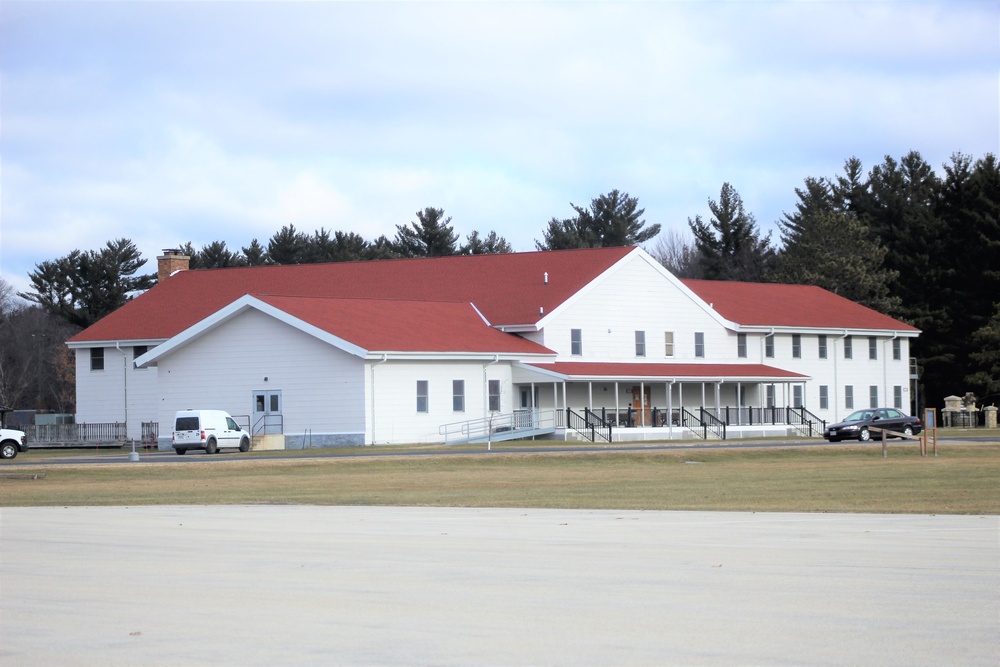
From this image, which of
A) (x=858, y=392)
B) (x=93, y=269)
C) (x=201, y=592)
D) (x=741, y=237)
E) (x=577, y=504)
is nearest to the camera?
(x=201, y=592)

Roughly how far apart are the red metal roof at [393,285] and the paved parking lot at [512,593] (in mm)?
41800

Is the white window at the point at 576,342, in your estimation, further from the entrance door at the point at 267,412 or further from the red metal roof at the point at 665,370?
the entrance door at the point at 267,412

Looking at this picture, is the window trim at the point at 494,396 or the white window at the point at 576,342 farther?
the white window at the point at 576,342

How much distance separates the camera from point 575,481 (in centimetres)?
3275

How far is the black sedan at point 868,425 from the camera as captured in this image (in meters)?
54.0

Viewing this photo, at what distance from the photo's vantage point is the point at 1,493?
31.8 m

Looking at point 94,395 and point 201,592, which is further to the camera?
point 94,395

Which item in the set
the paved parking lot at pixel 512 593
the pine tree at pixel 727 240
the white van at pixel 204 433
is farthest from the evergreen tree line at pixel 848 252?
the paved parking lot at pixel 512 593

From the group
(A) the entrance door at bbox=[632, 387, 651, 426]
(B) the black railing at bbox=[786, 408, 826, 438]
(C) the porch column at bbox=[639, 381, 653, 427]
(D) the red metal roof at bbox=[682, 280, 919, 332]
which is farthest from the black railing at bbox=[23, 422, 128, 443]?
(B) the black railing at bbox=[786, 408, 826, 438]

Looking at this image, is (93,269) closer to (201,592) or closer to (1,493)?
(1,493)

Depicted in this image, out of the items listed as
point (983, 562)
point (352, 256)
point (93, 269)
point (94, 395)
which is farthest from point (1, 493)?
point (352, 256)

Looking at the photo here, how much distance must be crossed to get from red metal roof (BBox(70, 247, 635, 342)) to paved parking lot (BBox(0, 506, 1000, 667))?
41.8 m

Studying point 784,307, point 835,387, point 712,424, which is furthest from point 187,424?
point 835,387

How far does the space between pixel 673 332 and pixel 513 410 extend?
11.2 metres
